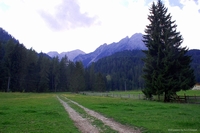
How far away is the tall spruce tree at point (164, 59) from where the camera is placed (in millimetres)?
33156

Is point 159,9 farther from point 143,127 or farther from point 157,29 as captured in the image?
point 143,127

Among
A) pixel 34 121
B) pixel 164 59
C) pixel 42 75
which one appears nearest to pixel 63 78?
pixel 42 75

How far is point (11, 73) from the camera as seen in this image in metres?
80.2

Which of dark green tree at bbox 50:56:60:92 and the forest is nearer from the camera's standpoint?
the forest

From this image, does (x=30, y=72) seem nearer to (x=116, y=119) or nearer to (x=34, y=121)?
(x=34, y=121)

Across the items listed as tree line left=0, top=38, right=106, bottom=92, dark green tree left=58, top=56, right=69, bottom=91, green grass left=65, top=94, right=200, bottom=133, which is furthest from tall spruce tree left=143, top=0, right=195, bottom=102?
dark green tree left=58, top=56, right=69, bottom=91

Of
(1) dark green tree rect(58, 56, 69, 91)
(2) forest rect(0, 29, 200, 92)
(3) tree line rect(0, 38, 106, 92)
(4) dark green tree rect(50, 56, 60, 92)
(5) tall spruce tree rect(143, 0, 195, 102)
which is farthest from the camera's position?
(1) dark green tree rect(58, 56, 69, 91)

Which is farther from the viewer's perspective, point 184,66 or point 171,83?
point 184,66

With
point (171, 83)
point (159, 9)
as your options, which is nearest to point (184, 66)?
point (171, 83)

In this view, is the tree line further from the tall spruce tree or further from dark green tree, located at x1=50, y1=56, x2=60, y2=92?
the tall spruce tree

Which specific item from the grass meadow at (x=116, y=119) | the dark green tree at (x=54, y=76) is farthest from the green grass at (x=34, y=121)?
the dark green tree at (x=54, y=76)

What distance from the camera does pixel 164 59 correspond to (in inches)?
1352

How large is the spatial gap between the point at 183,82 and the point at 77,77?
7549 cm

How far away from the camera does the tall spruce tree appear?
33.2m
